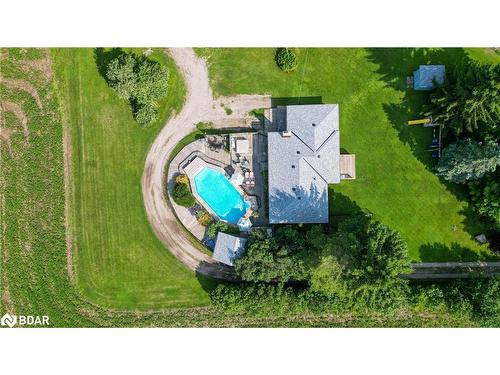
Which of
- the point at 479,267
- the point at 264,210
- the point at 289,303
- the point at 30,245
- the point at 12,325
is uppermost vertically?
the point at 264,210

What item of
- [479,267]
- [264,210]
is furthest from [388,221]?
[264,210]

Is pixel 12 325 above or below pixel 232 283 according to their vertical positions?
below

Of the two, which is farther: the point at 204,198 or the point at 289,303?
the point at 204,198

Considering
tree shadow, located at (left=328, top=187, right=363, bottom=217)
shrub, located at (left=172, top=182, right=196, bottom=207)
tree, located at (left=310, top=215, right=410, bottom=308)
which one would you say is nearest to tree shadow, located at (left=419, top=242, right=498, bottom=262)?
tree, located at (left=310, top=215, right=410, bottom=308)

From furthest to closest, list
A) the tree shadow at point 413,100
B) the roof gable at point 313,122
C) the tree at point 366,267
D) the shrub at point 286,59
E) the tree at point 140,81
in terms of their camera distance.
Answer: the tree shadow at point 413,100
the shrub at point 286,59
the roof gable at point 313,122
the tree at point 140,81
the tree at point 366,267

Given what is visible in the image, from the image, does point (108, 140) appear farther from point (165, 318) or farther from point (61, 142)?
point (165, 318)

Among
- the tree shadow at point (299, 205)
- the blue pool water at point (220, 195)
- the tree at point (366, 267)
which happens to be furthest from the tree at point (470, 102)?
the blue pool water at point (220, 195)

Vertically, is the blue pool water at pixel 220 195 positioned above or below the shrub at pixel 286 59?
below

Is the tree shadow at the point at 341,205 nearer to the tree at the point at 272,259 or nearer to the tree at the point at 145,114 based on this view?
the tree at the point at 272,259
